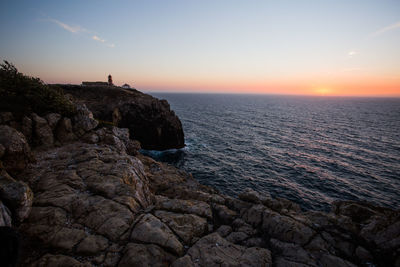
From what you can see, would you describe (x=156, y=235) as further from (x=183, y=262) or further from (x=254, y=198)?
(x=254, y=198)

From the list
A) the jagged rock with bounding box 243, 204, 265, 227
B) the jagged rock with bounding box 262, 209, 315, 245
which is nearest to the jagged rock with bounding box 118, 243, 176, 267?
the jagged rock with bounding box 243, 204, 265, 227

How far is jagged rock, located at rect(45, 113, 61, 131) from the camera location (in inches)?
626

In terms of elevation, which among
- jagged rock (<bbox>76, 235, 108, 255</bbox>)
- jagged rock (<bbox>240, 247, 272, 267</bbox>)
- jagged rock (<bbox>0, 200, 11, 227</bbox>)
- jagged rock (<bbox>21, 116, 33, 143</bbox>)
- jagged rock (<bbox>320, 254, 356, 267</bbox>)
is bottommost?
jagged rock (<bbox>320, 254, 356, 267</bbox>)

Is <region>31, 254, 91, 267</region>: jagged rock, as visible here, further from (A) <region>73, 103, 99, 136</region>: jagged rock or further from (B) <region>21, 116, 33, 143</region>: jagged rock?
(A) <region>73, 103, 99, 136</region>: jagged rock

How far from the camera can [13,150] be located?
35.4 feet

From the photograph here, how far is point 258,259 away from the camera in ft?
29.0

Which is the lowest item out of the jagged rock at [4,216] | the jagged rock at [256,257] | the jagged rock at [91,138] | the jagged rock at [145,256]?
the jagged rock at [256,257]

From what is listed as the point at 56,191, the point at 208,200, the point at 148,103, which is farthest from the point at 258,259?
the point at 148,103

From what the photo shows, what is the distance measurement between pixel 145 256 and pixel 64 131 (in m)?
15.3

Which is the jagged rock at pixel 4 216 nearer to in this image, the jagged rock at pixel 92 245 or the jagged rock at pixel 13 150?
the jagged rock at pixel 92 245

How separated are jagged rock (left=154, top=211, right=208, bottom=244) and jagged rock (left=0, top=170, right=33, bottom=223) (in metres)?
6.38

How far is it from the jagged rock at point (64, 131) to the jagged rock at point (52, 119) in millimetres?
435

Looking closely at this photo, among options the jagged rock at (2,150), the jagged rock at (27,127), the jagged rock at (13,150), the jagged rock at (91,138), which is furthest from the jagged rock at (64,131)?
the jagged rock at (2,150)

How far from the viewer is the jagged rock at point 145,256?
24.8 feet
